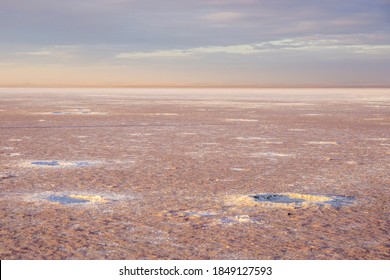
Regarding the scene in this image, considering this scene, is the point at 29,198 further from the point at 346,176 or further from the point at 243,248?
the point at 346,176

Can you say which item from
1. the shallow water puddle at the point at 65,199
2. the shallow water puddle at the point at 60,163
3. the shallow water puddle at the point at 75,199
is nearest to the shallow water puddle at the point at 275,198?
the shallow water puddle at the point at 75,199

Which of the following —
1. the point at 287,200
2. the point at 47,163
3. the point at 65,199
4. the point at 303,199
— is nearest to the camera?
the point at 65,199

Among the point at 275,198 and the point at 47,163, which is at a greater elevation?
the point at 47,163

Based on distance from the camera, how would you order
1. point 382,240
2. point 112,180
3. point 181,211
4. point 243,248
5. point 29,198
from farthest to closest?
1. point 112,180
2. point 29,198
3. point 181,211
4. point 382,240
5. point 243,248

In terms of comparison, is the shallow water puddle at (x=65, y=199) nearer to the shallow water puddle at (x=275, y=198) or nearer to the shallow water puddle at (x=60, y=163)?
the shallow water puddle at (x=275, y=198)

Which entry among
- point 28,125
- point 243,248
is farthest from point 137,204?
point 28,125

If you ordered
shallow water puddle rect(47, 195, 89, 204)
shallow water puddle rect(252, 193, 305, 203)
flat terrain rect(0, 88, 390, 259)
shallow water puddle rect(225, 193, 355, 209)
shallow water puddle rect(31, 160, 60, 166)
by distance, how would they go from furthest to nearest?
shallow water puddle rect(31, 160, 60, 166)
shallow water puddle rect(252, 193, 305, 203)
shallow water puddle rect(47, 195, 89, 204)
shallow water puddle rect(225, 193, 355, 209)
flat terrain rect(0, 88, 390, 259)

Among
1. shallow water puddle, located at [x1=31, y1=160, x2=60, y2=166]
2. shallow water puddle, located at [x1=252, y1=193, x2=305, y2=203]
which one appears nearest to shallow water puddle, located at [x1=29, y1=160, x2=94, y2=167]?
shallow water puddle, located at [x1=31, y1=160, x2=60, y2=166]

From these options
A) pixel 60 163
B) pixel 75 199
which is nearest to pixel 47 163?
pixel 60 163

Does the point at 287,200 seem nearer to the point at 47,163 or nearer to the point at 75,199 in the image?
the point at 75,199

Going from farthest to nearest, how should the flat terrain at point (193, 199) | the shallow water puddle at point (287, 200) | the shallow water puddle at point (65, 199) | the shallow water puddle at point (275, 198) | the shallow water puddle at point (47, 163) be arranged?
the shallow water puddle at point (47, 163) < the shallow water puddle at point (275, 198) < the shallow water puddle at point (65, 199) < the shallow water puddle at point (287, 200) < the flat terrain at point (193, 199)

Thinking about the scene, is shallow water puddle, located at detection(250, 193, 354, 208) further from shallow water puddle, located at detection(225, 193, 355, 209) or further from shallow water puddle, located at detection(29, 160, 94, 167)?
shallow water puddle, located at detection(29, 160, 94, 167)
